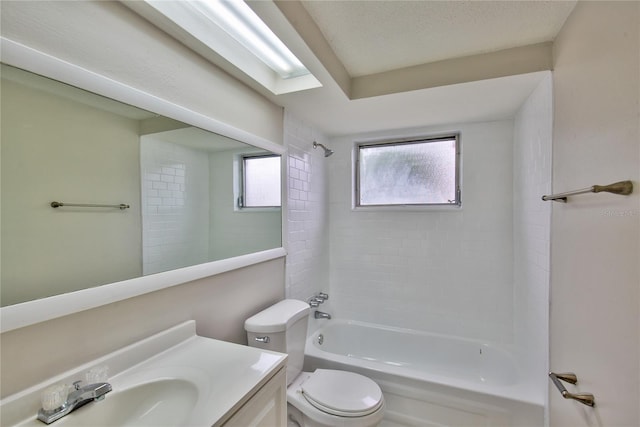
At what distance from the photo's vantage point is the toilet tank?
5.27ft

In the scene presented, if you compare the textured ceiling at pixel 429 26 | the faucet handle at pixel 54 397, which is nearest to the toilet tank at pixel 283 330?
the faucet handle at pixel 54 397

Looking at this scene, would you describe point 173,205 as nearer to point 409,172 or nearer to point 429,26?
point 429,26

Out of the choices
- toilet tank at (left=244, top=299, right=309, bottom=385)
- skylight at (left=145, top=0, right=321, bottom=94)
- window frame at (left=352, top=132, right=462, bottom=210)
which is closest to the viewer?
skylight at (left=145, top=0, right=321, bottom=94)

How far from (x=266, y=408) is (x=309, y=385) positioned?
31.5 inches

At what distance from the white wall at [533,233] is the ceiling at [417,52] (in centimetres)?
19

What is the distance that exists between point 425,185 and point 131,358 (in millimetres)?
2486

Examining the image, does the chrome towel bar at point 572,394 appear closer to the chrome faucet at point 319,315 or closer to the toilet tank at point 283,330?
the toilet tank at point 283,330

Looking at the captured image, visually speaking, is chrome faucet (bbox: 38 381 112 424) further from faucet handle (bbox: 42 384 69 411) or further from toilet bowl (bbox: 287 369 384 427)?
toilet bowl (bbox: 287 369 384 427)

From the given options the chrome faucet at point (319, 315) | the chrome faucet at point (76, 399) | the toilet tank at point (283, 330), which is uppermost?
the chrome faucet at point (76, 399)

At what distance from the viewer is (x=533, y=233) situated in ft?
5.95

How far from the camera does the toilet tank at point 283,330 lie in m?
1.61

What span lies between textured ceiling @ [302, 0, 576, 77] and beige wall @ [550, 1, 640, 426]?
157mm

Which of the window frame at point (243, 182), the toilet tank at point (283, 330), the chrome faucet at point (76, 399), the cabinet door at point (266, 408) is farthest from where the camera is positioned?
the window frame at point (243, 182)

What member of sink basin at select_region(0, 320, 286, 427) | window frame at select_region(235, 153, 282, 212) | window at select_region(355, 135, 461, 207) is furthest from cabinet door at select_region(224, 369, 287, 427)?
window at select_region(355, 135, 461, 207)
